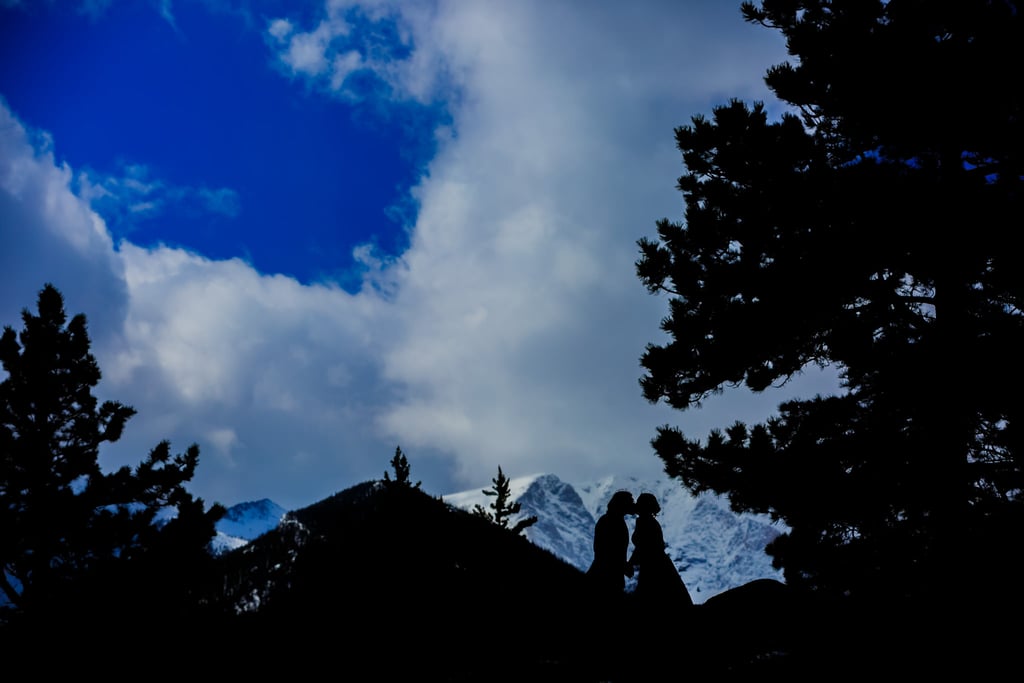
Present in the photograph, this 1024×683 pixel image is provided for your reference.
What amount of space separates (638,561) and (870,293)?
5545 millimetres

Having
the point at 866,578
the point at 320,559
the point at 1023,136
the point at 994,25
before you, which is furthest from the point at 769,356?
the point at 320,559

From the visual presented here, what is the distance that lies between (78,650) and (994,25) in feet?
56.8

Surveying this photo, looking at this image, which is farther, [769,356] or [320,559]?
[320,559]

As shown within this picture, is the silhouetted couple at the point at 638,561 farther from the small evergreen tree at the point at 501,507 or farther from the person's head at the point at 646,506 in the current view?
the small evergreen tree at the point at 501,507

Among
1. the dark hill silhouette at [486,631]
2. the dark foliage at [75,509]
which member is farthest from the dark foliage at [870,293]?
the dark foliage at [75,509]

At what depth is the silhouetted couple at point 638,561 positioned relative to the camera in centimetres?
653

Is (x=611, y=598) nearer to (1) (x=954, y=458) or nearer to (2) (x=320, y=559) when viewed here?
(1) (x=954, y=458)

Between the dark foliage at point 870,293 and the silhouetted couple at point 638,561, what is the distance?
1.72 metres

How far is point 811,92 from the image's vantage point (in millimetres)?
9055

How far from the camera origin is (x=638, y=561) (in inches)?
266

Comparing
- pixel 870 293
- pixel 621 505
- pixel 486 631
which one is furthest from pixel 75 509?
pixel 870 293

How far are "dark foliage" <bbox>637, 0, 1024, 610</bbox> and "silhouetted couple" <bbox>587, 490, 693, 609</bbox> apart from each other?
5.65 ft

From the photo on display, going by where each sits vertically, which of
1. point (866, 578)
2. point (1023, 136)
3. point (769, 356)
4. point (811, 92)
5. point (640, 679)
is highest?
point (811, 92)

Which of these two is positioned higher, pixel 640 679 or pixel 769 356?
pixel 769 356
